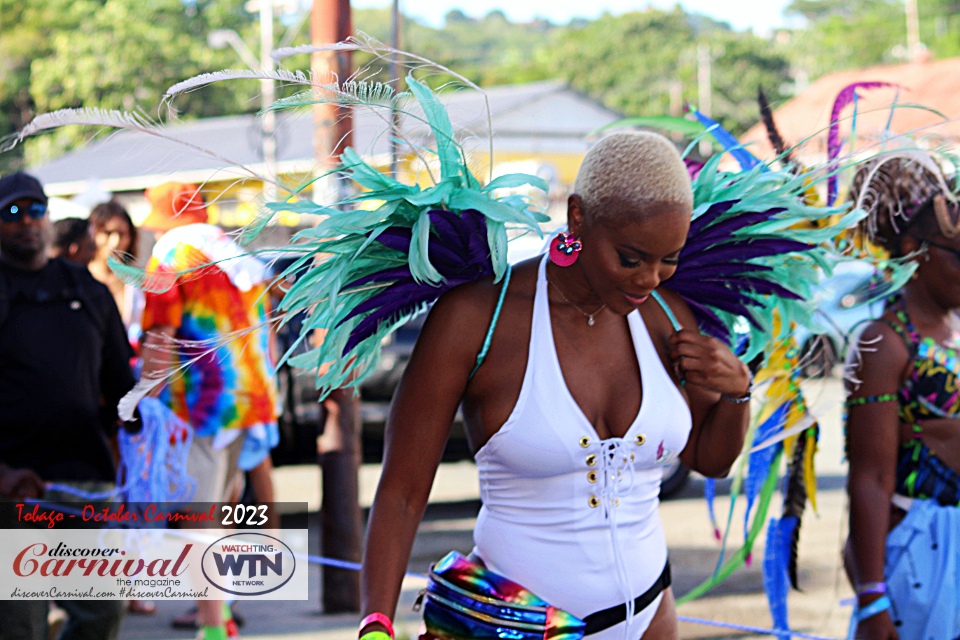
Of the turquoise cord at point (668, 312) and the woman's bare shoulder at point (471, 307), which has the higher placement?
the woman's bare shoulder at point (471, 307)

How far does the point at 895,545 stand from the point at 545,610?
4.60ft

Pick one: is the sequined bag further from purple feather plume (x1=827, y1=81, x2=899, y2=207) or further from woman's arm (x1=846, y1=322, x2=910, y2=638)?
purple feather plume (x1=827, y1=81, x2=899, y2=207)

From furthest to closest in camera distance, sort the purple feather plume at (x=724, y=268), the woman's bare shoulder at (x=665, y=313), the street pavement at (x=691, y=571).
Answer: the street pavement at (x=691, y=571) → the purple feather plume at (x=724, y=268) → the woman's bare shoulder at (x=665, y=313)

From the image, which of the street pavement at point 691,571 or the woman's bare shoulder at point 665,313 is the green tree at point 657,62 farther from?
the woman's bare shoulder at point 665,313

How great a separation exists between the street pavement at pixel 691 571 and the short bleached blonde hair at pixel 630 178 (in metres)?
1.45

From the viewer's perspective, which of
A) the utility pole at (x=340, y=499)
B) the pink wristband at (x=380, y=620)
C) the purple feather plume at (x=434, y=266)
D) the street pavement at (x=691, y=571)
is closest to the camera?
the pink wristband at (x=380, y=620)

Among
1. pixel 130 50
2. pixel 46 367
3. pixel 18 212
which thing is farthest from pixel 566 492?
pixel 130 50

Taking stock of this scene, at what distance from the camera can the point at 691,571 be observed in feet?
20.9

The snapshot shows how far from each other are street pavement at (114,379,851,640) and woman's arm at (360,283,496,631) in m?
1.57

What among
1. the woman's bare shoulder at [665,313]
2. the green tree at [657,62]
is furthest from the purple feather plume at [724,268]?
the green tree at [657,62]

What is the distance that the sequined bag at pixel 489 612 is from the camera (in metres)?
2.31

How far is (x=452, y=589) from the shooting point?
2371mm

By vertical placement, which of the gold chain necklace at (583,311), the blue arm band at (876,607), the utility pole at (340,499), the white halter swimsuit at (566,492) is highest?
the gold chain necklace at (583,311)

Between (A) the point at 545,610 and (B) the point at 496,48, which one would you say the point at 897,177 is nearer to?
(A) the point at 545,610
